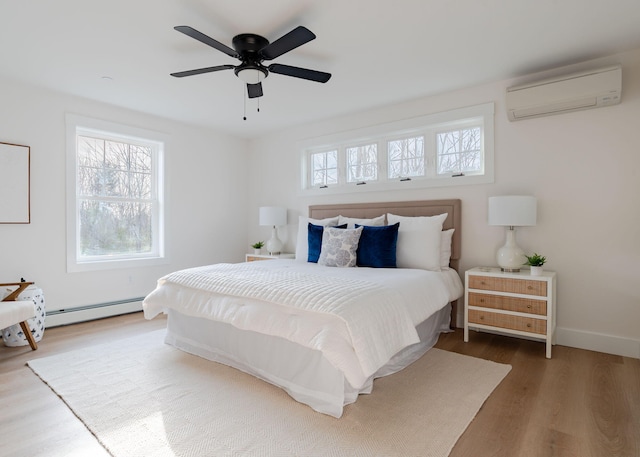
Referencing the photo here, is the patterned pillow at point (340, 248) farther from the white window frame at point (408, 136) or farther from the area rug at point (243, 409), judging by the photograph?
the area rug at point (243, 409)

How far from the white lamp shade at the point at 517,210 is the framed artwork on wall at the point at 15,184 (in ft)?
14.9

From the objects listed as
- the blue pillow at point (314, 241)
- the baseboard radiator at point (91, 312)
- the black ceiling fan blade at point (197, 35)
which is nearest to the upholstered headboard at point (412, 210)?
the blue pillow at point (314, 241)

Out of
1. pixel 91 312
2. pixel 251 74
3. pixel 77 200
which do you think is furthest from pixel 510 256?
pixel 77 200

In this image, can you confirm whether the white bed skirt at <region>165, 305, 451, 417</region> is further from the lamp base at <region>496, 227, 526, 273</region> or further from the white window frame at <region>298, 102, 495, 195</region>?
the white window frame at <region>298, 102, 495, 195</region>

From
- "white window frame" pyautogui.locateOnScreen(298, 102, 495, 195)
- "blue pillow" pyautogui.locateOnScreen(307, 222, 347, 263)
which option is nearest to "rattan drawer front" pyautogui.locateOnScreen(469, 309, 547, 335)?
"white window frame" pyautogui.locateOnScreen(298, 102, 495, 195)

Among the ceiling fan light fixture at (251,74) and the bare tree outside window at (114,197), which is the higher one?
the ceiling fan light fixture at (251,74)

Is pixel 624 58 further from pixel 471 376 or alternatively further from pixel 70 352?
pixel 70 352

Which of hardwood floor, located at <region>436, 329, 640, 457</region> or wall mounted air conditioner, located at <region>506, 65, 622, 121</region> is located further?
wall mounted air conditioner, located at <region>506, 65, 622, 121</region>

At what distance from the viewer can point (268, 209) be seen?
4.96 metres

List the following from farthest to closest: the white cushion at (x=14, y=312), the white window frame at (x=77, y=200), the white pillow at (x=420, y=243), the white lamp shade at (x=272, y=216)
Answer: the white lamp shade at (x=272, y=216) < the white window frame at (x=77, y=200) < the white pillow at (x=420, y=243) < the white cushion at (x=14, y=312)

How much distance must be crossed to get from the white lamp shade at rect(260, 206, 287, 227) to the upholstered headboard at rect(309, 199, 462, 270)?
587 millimetres

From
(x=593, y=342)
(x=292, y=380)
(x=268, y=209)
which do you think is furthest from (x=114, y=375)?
(x=593, y=342)

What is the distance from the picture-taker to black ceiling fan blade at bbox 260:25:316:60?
2.07 meters

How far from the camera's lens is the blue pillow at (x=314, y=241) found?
12.7 feet
